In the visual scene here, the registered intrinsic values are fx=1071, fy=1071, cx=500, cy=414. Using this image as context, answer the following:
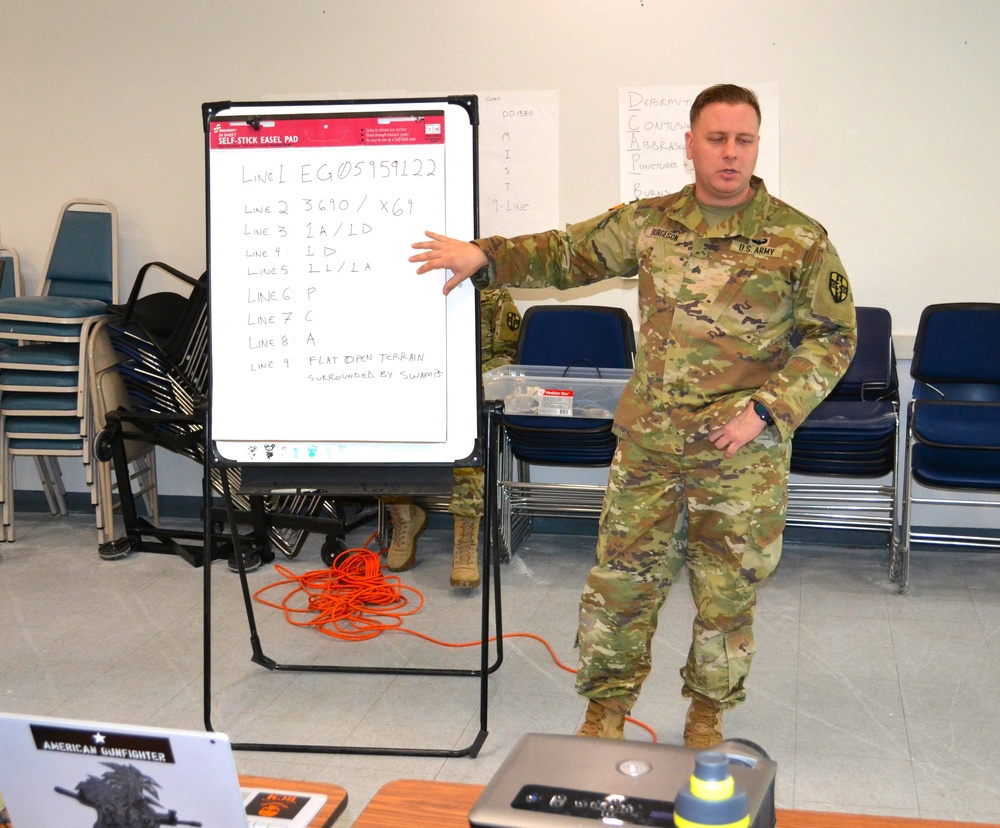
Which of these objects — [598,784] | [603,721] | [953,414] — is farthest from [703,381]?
[953,414]

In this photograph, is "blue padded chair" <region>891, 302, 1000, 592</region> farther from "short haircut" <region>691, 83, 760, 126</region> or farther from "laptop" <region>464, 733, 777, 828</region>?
"laptop" <region>464, 733, 777, 828</region>

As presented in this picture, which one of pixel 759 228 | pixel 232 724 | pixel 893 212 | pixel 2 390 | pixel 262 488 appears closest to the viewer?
pixel 759 228

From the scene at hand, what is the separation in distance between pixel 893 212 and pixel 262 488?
281 cm

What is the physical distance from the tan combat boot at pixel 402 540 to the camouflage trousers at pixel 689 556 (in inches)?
66.6

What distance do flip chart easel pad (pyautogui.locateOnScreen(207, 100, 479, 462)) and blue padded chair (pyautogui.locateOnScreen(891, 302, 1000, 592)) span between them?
201cm

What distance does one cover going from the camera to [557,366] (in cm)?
437

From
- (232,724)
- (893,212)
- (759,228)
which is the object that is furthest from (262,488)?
(893,212)

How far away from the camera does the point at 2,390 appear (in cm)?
462

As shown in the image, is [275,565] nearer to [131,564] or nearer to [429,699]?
[131,564]

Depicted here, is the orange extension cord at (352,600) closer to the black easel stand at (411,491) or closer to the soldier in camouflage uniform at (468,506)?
the soldier in camouflage uniform at (468,506)

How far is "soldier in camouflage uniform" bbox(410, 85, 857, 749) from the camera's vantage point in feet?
7.80

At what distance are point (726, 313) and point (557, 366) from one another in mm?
1958

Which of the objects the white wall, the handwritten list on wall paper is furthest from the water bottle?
the white wall

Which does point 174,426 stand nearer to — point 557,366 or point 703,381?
point 557,366
